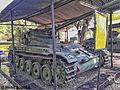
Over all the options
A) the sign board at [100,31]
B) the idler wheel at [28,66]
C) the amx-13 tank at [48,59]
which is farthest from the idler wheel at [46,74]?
the sign board at [100,31]

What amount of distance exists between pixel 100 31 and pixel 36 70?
3.53 meters

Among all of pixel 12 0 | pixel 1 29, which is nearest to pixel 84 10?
pixel 12 0

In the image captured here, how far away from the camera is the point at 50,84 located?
557 cm

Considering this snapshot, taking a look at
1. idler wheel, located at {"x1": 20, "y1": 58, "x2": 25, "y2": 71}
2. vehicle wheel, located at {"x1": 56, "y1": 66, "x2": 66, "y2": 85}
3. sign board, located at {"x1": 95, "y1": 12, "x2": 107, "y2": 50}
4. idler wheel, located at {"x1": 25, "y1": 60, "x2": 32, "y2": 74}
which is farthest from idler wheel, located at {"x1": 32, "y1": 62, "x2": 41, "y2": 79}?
sign board, located at {"x1": 95, "y1": 12, "x2": 107, "y2": 50}

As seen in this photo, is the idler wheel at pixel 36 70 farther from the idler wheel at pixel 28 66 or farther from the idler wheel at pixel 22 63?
the idler wheel at pixel 22 63

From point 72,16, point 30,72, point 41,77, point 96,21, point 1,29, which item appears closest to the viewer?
point 96,21

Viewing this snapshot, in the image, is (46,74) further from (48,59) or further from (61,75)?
(61,75)

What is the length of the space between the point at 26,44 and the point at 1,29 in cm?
1573

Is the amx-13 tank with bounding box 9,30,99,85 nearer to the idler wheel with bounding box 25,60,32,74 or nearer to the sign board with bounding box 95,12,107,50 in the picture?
the idler wheel with bounding box 25,60,32,74

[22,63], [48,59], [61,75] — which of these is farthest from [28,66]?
[61,75]

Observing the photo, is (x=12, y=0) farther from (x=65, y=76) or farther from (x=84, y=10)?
(x=84, y=10)

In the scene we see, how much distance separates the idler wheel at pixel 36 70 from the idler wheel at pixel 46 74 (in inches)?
11.6

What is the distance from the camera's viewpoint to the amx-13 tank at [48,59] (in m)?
5.21

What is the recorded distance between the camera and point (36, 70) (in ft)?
21.5
